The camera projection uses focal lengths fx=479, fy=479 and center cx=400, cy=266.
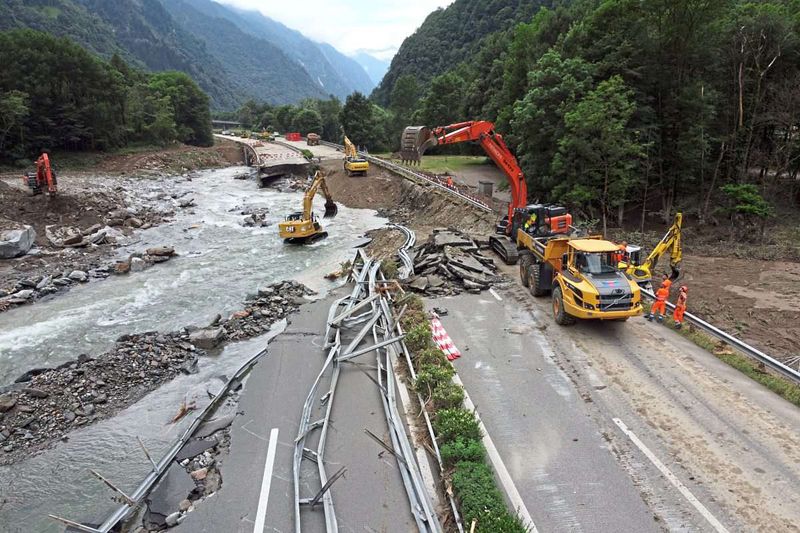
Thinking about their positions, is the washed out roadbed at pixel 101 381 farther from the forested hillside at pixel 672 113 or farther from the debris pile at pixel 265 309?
the forested hillside at pixel 672 113

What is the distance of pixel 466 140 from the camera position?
20.7 meters

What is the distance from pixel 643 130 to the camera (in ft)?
82.3

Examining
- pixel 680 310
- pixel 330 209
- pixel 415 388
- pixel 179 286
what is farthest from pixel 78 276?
pixel 680 310

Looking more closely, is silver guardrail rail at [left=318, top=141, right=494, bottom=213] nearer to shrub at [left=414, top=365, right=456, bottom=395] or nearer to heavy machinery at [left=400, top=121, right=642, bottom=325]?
heavy machinery at [left=400, top=121, right=642, bottom=325]

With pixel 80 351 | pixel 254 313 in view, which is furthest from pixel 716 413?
pixel 80 351

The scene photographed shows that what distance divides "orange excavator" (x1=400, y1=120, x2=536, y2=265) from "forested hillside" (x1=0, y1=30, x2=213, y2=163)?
44083 millimetres

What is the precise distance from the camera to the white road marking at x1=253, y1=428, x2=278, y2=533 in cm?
805

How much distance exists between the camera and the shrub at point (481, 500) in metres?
7.00

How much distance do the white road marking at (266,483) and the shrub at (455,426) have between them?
3344mm

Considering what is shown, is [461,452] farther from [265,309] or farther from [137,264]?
[137,264]

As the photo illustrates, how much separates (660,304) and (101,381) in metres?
16.6

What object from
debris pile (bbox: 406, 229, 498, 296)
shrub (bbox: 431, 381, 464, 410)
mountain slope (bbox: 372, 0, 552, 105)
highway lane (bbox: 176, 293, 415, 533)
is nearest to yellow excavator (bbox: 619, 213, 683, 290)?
debris pile (bbox: 406, 229, 498, 296)

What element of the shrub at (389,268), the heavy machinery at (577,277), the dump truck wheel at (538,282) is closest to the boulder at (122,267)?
the shrub at (389,268)

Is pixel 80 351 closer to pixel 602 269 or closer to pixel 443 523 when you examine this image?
pixel 443 523
